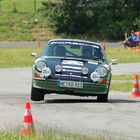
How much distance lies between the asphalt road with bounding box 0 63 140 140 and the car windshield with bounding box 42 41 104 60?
124 centimetres

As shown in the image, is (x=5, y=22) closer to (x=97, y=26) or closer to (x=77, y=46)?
(x=97, y=26)

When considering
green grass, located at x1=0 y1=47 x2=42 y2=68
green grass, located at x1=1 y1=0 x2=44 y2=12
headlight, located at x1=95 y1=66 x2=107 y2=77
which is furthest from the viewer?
green grass, located at x1=1 y1=0 x2=44 y2=12

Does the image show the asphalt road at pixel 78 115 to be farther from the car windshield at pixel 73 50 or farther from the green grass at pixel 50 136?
the car windshield at pixel 73 50

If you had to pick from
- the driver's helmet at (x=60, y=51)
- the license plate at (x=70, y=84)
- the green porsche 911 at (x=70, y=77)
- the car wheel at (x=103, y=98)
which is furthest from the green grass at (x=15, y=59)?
the license plate at (x=70, y=84)

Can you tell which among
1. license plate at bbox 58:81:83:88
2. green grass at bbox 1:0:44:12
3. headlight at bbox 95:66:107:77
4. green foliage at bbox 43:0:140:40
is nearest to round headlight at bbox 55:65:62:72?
license plate at bbox 58:81:83:88

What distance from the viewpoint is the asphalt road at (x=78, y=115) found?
11641 millimetres

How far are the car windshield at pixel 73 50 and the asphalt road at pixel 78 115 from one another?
124 centimetres

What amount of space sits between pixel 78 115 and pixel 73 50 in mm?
3646

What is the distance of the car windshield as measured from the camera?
17.0 meters

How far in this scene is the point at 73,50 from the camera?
55.5 feet

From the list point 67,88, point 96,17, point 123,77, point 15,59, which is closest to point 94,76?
point 67,88

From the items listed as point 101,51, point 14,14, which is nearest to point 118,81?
point 101,51

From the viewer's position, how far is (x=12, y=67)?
33156 mm

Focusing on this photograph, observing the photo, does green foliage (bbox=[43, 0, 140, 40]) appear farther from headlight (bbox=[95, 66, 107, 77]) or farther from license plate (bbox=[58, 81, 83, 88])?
license plate (bbox=[58, 81, 83, 88])
